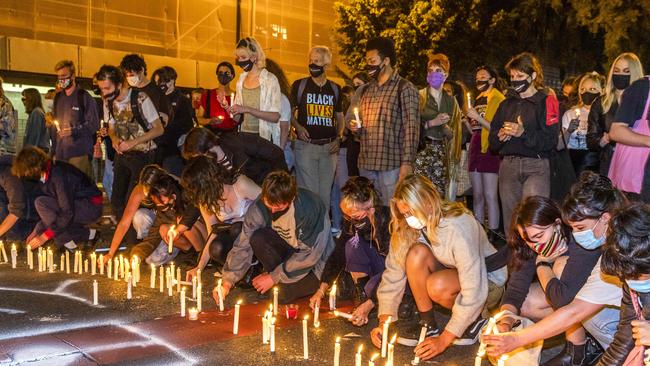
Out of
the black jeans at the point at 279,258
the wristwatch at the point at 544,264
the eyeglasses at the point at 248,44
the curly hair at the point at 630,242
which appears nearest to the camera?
the curly hair at the point at 630,242

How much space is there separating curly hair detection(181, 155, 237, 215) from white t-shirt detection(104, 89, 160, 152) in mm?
1582

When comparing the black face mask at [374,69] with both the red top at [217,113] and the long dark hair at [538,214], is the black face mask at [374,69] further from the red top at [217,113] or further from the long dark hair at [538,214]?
the long dark hair at [538,214]

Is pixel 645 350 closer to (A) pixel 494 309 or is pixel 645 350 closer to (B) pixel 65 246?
(A) pixel 494 309

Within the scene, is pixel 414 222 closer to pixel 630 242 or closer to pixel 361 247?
pixel 361 247

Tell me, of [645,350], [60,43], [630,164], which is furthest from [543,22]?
[645,350]

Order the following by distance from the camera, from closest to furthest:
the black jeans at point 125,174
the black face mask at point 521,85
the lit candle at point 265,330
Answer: the lit candle at point 265,330 → the black face mask at point 521,85 → the black jeans at point 125,174

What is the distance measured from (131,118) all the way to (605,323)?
502cm

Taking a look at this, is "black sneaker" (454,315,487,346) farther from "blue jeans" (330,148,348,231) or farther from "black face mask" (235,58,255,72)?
"blue jeans" (330,148,348,231)

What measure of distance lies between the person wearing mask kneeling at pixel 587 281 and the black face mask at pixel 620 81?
2.25 m

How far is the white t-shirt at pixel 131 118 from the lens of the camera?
757cm

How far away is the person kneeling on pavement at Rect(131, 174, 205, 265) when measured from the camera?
6547 millimetres

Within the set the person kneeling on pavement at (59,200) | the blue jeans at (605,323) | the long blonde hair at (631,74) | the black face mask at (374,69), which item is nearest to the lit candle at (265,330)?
the blue jeans at (605,323)

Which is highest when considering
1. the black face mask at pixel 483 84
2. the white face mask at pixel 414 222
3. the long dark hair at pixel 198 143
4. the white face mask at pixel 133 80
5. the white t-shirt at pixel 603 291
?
the black face mask at pixel 483 84

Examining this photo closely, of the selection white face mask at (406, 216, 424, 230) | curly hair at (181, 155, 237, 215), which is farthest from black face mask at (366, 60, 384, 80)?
white face mask at (406, 216, 424, 230)
